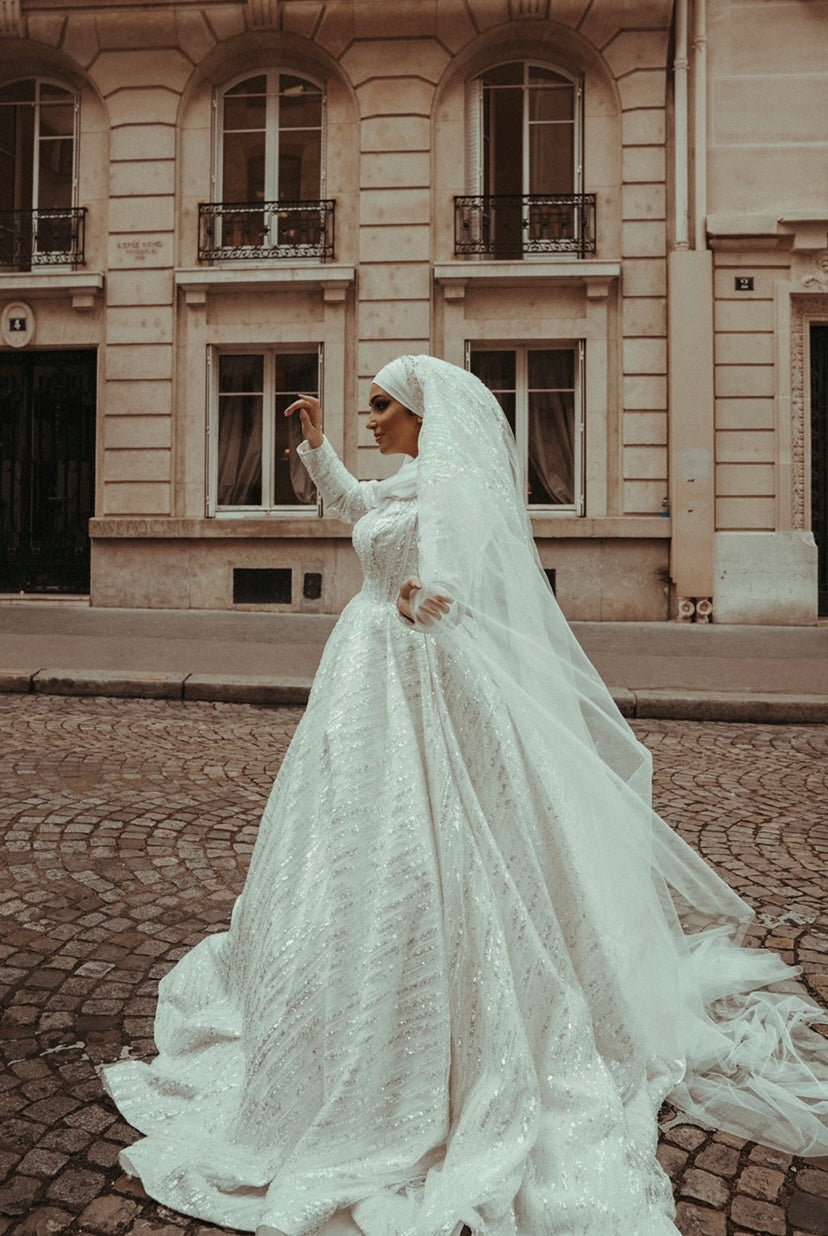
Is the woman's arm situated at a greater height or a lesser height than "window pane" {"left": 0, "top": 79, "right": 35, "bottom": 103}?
lesser

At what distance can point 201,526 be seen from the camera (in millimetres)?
11766

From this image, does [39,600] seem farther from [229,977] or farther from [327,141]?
[229,977]

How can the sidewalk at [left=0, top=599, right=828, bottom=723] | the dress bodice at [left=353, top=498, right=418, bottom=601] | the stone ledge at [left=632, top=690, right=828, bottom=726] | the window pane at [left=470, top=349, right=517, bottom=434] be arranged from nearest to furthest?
the dress bodice at [left=353, top=498, right=418, bottom=601]
the stone ledge at [left=632, top=690, right=828, bottom=726]
the sidewalk at [left=0, top=599, right=828, bottom=723]
the window pane at [left=470, top=349, right=517, bottom=434]

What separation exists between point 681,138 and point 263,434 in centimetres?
605

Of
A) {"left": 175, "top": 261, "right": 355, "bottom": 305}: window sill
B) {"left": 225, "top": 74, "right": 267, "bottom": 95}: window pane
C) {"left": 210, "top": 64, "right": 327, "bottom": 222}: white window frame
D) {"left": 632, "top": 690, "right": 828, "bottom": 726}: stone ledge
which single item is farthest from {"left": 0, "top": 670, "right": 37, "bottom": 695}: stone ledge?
{"left": 225, "top": 74, "right": 267, "bottom": 95}: window pane

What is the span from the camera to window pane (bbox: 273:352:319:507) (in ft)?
40.0

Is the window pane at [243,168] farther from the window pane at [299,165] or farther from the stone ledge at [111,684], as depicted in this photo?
the stone ledge at [111,684]

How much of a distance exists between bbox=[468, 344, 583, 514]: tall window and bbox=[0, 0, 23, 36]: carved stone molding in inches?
271

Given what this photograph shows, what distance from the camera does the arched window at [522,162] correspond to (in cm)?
1177

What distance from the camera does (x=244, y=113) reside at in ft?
40.6

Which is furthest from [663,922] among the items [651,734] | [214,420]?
[214,420]

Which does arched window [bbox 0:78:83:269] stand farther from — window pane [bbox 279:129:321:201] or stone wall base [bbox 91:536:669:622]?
stone wall base [bbox 91:536:669:622]

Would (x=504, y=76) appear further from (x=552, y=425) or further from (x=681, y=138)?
(x=552, y=425)

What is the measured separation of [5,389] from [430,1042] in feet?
41.1
